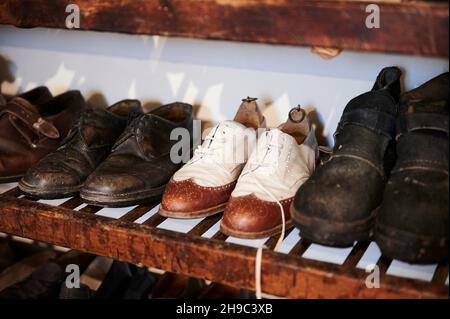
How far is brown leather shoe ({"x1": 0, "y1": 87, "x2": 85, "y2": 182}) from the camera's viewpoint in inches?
38.2

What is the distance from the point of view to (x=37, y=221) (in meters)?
0.84

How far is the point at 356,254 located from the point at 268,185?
0.50ft

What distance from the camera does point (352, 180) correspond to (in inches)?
28.5

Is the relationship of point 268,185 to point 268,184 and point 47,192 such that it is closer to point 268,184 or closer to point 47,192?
point 268,184

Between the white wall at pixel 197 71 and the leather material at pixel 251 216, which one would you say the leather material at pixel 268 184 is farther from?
the white wall at pixel 197 71

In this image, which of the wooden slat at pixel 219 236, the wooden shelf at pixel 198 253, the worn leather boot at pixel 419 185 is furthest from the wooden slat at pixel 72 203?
the worn leather boot at pixel 419 185

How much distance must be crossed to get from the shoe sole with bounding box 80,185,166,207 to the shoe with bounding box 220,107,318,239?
148mm

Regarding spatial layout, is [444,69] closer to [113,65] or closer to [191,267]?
[191,267]

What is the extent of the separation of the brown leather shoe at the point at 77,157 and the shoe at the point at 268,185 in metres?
0.25

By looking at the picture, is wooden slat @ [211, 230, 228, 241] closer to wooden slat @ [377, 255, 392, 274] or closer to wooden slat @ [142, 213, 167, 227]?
wooden slat @ [142, 213, 167, 227]

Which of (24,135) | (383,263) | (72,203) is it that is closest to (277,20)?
(383,263)

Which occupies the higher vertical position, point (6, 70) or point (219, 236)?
point (6, 70)

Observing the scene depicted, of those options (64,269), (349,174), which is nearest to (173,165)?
(349,174)
